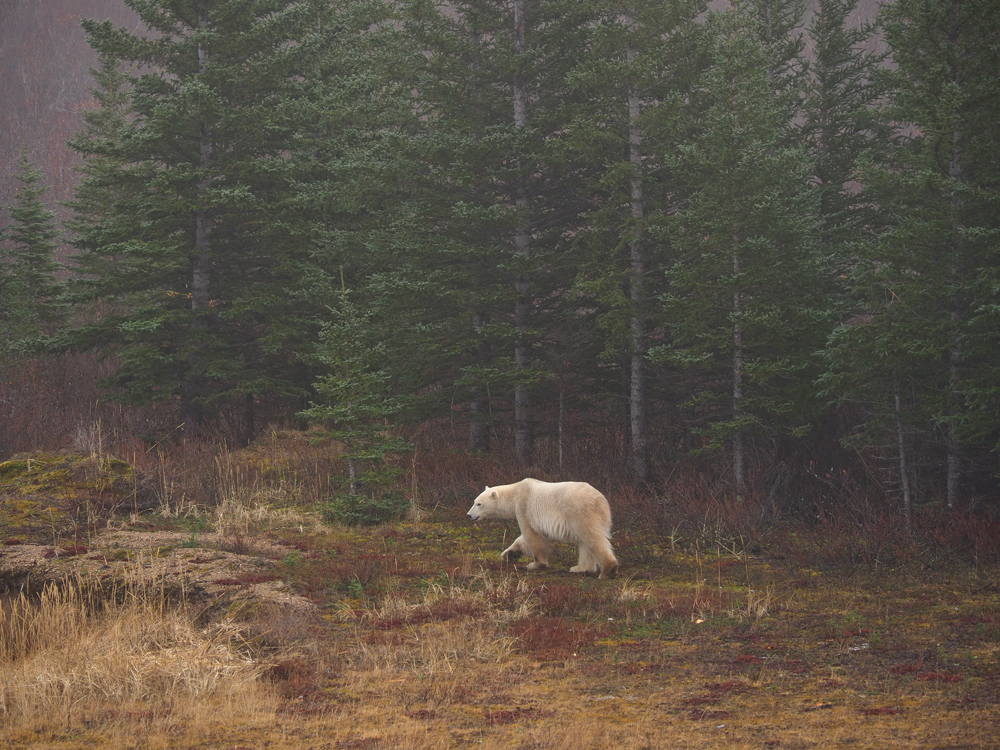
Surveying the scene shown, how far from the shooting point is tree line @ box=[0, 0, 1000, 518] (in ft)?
37.0

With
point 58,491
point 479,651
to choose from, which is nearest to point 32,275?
point 58,491

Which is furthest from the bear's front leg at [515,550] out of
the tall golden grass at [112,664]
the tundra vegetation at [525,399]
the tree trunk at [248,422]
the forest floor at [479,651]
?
the tree trunk at [248,422]

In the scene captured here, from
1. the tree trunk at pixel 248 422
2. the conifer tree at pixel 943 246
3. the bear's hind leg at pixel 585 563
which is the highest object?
the conifer tree at pixel 943 246

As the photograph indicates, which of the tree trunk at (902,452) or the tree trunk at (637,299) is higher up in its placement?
the tree trunk at (637,299)

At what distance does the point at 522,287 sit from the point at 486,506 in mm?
6658

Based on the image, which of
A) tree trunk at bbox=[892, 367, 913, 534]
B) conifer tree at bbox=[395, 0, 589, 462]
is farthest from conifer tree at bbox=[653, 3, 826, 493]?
conifer tree at bbox=[395, 0, 589, 462]

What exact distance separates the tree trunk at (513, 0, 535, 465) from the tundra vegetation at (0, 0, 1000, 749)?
0.09 meters

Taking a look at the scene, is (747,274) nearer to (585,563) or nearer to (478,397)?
(585,563)

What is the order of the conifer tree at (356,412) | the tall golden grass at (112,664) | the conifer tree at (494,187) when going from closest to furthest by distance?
the tall golden grass at (112,664) → the conifer tree at (356,412) → the conifer tree at (494,187)

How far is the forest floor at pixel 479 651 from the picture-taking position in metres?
5.26

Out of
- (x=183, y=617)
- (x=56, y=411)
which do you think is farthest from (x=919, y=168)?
(x=56, y=411)

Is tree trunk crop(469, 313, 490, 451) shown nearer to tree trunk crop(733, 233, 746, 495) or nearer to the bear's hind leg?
tree trunk crop(733, 233, 746, 495)

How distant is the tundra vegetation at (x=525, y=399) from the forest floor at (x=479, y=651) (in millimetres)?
40

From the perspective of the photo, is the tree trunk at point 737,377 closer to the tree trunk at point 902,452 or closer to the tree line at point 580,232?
the tree line at point 580,232
